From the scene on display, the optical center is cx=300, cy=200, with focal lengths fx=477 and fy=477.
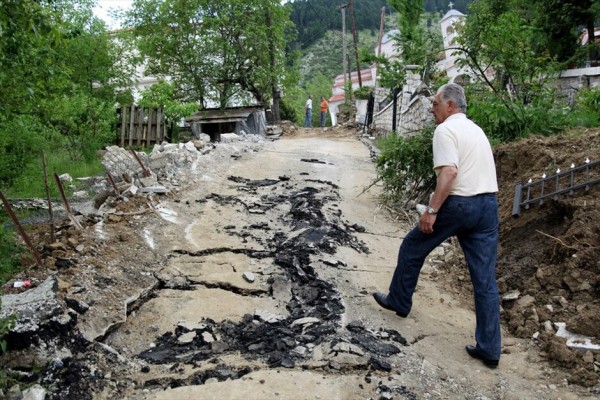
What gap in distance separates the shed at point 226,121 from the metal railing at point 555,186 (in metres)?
14.1

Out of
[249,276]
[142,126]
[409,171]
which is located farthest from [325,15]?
[249,276]

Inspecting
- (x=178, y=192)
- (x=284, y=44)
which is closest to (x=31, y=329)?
(x=178, y=192)

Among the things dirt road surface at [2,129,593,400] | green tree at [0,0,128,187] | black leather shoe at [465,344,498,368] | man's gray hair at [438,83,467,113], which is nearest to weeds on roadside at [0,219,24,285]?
dirt road surface at [2,129,593,400]

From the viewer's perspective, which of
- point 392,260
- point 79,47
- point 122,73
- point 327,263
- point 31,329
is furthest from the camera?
point 122,73

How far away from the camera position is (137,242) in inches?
183

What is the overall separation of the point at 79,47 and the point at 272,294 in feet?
37.4

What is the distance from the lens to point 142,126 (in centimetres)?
1538

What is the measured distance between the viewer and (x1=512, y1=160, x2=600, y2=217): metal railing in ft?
13.4

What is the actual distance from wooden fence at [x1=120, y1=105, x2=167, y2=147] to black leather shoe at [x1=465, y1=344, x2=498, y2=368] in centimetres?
1381

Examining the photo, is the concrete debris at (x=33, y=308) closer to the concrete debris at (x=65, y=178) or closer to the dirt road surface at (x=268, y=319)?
the dirt road surface at (x=268, y=319)

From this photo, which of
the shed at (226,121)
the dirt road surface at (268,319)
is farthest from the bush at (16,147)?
the shed at (226,121)

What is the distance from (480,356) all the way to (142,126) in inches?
560

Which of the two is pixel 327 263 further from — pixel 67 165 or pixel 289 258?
pixel 67 165

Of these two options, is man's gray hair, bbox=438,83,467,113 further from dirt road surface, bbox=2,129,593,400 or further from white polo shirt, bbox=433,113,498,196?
dirt road surface, bbox=2,129,593,400
